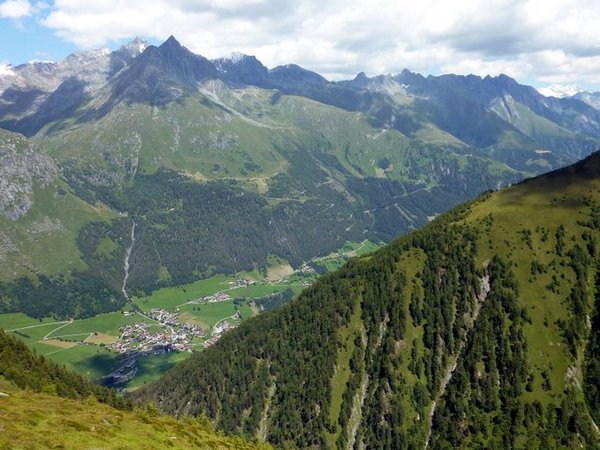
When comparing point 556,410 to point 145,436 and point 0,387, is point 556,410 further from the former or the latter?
point 0,387

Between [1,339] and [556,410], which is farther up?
[1,339]

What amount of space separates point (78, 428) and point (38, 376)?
69.2 m

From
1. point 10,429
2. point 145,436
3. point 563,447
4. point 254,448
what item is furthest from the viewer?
point 563,447

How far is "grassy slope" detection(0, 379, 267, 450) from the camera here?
77.3m

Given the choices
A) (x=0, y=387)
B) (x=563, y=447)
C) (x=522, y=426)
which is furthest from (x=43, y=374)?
(x=563, y=447)

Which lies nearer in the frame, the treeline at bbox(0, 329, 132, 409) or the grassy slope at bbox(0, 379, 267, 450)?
the grassy slope at bbox(0, 379, 267, 450)

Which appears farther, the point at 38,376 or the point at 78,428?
the point at 38,376

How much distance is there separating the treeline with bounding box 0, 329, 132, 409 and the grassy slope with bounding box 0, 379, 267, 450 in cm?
1089

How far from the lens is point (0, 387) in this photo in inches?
4368

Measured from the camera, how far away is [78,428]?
85.6 meters

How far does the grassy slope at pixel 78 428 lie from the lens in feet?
254

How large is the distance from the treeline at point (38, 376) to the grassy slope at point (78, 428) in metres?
10.9

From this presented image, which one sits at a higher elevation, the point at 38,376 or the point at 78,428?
the point at 78,428

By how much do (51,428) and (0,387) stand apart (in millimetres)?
37339
